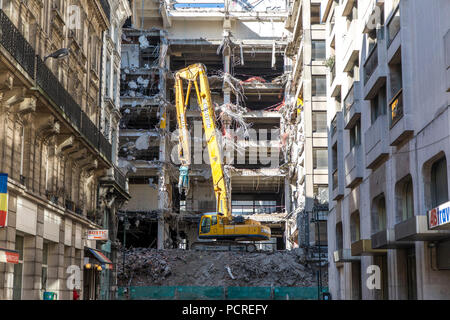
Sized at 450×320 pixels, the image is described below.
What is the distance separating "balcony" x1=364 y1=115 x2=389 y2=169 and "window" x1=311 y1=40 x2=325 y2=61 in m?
35.3

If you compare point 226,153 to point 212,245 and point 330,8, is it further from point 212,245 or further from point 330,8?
point 330,8

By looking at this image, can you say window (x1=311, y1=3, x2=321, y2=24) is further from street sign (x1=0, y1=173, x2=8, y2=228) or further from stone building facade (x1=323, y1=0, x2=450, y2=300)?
street sign (x1=0, y1=173, x2=8, y2=228)

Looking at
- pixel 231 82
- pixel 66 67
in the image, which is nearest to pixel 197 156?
pixel 231 82

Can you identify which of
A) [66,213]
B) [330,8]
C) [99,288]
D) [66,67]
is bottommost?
[99,288]

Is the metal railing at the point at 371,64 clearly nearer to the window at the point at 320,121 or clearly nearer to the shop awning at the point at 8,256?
the shop awning at the point at 8,256

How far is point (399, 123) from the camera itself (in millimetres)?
19312

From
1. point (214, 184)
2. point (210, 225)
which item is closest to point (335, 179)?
point (214, 184)

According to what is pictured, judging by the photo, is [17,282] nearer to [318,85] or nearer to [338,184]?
[338,184]

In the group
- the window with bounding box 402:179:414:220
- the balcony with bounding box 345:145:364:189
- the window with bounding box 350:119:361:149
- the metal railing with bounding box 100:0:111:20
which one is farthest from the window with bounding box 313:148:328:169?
the window with bounding box 402:179:414:220

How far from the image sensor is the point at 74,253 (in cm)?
2816

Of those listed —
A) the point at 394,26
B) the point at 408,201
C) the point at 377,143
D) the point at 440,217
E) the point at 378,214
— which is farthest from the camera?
the point at 378,214

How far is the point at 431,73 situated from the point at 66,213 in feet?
51.3

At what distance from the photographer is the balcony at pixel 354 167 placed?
25.4 meters

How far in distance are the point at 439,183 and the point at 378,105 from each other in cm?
664
